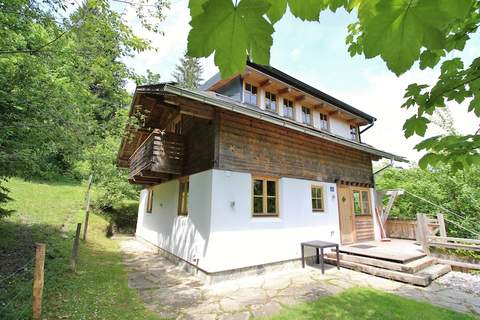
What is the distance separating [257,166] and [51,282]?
18.3 feet

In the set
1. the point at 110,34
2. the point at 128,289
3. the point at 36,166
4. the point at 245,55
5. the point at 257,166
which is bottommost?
the point at 128,289

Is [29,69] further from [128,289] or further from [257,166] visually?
[257,166]

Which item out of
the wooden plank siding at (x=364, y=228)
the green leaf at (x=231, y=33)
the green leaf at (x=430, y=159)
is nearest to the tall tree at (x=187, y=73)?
the wooden plank siding at (x=364, y=228)

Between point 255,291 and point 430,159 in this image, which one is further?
point 255,291

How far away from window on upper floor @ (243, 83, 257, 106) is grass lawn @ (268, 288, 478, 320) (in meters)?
6.38

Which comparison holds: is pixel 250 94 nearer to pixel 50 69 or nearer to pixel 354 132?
pixel 50 69

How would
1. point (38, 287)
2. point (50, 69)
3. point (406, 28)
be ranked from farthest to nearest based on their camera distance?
1. point (50, 69)
2. point (38, 287)
3. point (406, 28)

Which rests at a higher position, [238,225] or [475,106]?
[475,106]

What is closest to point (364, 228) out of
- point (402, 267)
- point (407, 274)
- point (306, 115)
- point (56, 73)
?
point (402, 267)

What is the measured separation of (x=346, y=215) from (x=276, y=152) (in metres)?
4.44

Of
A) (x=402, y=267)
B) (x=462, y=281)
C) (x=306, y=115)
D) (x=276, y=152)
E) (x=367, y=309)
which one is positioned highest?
(x=306, y=115)

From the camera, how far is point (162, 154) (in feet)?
24.7

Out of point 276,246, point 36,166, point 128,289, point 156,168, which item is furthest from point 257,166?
point 36,166

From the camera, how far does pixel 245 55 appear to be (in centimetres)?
81
